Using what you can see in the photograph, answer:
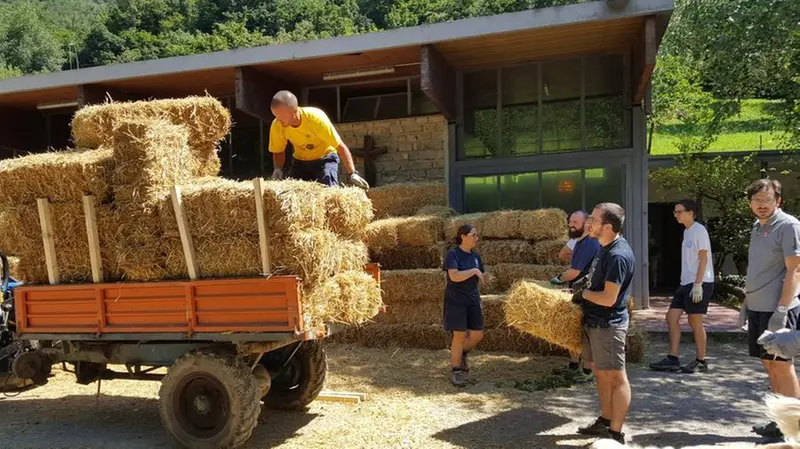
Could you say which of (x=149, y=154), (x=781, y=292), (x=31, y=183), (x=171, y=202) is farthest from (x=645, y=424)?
(x=31, y=183)

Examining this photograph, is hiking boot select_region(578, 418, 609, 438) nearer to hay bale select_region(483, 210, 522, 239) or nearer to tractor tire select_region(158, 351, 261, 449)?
tractor tire select_region(158, 351, 261, 449)

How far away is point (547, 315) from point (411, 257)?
3589 mm

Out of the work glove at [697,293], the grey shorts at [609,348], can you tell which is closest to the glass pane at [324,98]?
the work glove at [697,293]

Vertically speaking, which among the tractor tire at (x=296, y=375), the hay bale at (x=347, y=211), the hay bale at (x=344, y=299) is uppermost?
the hay bale at (x=347, y=211)

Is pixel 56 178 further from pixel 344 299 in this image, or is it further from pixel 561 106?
pixel 561 106

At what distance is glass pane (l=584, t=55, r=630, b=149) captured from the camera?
9.42 m

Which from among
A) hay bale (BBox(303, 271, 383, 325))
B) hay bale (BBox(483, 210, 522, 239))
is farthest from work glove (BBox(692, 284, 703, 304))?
hay bale (BBox(303, 271, 383, 325))

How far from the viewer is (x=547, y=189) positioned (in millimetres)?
9703

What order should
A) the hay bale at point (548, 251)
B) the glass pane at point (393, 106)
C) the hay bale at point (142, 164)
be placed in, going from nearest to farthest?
the hay bale at point (142, 164) → the hay bale at point (548, 251) → the glass pane at point (393, 106)

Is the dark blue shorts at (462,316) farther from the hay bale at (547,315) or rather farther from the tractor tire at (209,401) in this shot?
the tractor tire at (209,401)

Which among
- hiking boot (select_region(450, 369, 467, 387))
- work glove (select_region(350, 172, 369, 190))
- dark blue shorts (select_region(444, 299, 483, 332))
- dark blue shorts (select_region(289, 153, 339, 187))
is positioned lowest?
hiking boot (select_region(450, 369, 467, 387))

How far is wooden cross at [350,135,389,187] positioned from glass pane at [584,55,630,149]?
3672 mm

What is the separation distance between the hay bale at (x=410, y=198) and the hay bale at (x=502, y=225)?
49.0 inches

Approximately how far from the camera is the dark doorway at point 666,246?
15047 millimetres
